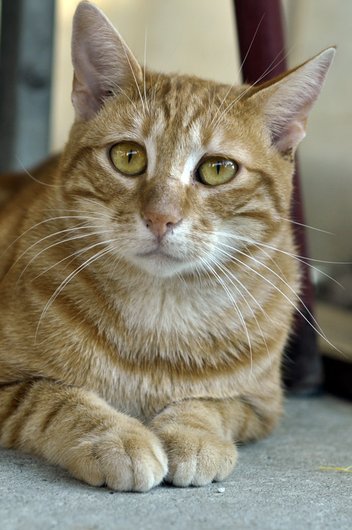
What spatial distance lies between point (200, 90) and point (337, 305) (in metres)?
1.53

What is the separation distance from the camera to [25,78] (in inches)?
126

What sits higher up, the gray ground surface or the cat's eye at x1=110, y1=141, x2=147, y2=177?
the cat's eye at x1=110, y1=141, x2=147, y2=177

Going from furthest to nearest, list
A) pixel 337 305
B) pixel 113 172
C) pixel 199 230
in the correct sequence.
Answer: pixel 337 305 < pixel 113 172 < pixel 199 230

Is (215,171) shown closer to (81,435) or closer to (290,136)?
(290,136)

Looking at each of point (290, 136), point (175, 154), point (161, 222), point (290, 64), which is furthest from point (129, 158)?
point (290, 64)

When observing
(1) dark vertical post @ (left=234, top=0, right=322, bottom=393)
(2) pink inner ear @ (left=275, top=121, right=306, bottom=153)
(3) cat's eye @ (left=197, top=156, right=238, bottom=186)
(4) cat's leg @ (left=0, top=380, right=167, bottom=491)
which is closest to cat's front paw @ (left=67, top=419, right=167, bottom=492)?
(4) cat's leg @ (left=0, top=380, right=167, bottom=491)

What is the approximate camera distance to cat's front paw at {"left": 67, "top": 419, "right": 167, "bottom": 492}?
4.67ft

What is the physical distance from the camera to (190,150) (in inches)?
66.7

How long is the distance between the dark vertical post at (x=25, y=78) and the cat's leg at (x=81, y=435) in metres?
1.68

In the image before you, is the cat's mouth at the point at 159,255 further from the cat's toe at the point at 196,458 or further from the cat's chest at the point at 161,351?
the cat's toe at the point at 196,458

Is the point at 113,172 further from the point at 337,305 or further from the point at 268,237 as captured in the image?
the point at 337,305

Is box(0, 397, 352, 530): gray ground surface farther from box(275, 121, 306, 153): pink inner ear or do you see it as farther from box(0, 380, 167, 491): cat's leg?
box(275, 121, 306, 153): pink inner ear

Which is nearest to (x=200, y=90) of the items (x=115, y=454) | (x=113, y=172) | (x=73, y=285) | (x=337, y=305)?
(x=113, y=172)

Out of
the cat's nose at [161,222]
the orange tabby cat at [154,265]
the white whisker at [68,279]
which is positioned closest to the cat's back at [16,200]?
the orange tabby cat at [154,265]
